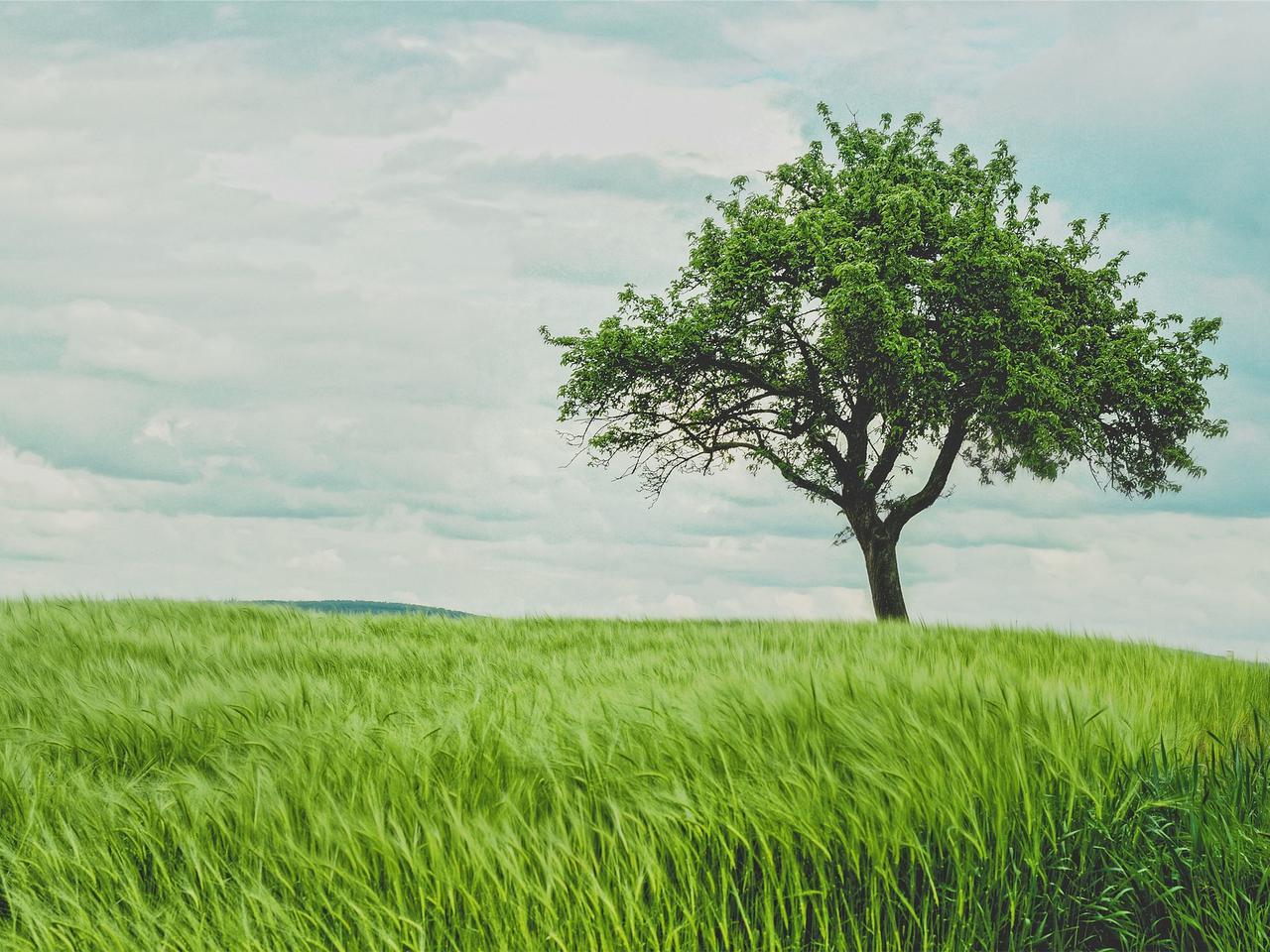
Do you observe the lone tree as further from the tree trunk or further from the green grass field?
the green grass field

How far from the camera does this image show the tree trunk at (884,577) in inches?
792

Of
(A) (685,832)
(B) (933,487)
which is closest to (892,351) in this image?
(B) (933,487)

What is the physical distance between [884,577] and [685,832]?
A: 17.6m

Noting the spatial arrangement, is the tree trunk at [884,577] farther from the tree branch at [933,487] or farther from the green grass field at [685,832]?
the green grass field at [685,832]

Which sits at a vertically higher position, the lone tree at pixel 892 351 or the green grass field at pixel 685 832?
the lone tree at pixel 892 351

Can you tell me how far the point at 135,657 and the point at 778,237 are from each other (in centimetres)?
1478

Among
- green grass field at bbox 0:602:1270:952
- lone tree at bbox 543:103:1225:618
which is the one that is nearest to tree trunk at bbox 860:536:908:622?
lone tree at bbox 543:103:1225:618

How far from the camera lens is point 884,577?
2009 cm

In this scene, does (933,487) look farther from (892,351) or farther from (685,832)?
(685,832)

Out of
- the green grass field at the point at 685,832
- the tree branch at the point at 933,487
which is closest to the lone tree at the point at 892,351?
the tree branch at the point at 933,487

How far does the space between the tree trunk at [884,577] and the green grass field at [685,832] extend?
52.0 ft

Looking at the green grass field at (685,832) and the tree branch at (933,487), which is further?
the tree branch at (933,487)

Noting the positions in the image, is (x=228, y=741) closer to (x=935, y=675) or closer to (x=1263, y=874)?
(x=935, y=675)

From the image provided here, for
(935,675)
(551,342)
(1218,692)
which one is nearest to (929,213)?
(551,342)
